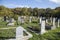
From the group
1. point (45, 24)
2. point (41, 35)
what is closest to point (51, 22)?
point (45, 24)

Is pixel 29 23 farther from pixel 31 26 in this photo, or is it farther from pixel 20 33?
pixel 20 33

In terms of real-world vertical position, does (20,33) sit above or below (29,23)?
below

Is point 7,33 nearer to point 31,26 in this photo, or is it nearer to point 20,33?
point 20,33

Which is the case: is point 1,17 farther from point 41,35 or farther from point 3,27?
point 41,35

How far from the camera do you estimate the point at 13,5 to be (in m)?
2.00

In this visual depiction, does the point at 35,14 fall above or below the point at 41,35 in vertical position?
above

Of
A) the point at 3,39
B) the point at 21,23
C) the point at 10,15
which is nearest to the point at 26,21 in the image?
the point at 21,23

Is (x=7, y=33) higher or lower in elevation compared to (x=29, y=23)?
lower

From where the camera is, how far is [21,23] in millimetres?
1995

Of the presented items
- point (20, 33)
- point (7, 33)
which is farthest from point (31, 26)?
point (7, 33)

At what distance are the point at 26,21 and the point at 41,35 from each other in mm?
273

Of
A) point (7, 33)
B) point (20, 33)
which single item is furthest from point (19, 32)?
point (7, 33)

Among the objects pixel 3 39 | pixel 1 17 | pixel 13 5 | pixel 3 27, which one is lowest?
pixel 3 39

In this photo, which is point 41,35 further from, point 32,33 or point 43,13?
point 43,13
